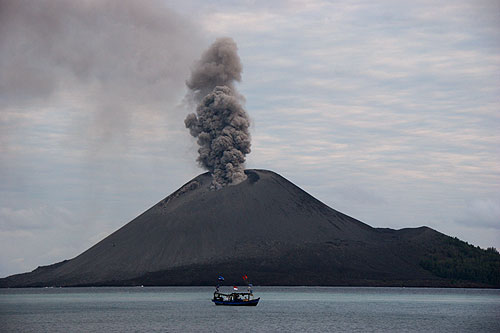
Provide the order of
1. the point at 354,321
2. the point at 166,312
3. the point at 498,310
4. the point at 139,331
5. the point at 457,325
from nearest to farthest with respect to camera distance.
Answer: the point at 139,331, the point at 457,325, the point at 354,321, the point at 166,312, the point at 498,310

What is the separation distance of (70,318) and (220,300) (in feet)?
117

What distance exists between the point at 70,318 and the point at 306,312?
147ft

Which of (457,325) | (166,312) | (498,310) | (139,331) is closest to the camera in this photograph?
(139,331)

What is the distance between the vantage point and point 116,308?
159 m

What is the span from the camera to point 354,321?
12481 cm

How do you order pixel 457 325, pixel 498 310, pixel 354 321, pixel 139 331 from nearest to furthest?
pixel 139 331
pixel 457 325
pixel 354 321
pixel 498 310

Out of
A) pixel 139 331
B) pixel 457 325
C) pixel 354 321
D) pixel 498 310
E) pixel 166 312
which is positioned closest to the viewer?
pixel 139 331

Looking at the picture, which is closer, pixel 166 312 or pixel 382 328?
pixel 382 328

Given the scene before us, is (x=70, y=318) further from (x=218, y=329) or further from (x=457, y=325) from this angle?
(x=457, y=325)

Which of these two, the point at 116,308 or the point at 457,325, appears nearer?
the point at 457,325

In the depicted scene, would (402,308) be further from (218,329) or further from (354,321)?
(218,329)

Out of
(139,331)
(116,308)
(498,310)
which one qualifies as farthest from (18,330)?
(498,310)

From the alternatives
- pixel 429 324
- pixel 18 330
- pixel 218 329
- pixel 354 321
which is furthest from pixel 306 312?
pixel 18 330

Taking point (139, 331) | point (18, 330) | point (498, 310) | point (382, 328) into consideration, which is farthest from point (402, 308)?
point (18, 330)
